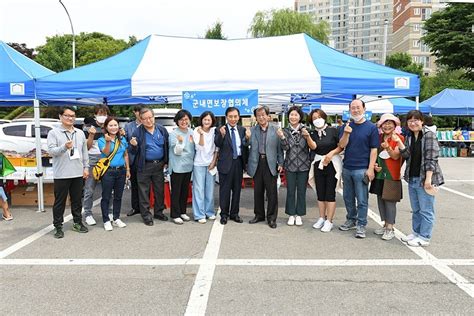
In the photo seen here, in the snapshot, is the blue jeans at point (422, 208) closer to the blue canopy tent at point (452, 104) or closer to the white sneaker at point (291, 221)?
the white sneaker at point (291, 221)

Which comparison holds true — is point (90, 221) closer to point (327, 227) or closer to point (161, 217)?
point (161, 217)

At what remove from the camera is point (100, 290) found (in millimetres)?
3389

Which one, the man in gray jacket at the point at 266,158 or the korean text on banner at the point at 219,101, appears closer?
the man in gray jacket at the point at 266,158

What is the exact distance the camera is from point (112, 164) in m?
5.15

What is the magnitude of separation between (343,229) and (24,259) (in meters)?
4.12

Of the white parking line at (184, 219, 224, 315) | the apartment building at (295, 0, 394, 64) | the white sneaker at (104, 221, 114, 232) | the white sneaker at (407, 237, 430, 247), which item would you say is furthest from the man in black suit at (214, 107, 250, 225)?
the apartment building at (295, 0, 394, 64)

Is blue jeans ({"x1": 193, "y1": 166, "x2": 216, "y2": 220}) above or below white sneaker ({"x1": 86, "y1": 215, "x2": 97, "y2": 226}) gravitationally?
above

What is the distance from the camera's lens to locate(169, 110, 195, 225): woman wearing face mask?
550cm

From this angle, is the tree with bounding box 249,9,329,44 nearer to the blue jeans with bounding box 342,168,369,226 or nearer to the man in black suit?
the man in black suit

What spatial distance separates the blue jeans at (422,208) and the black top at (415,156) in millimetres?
87

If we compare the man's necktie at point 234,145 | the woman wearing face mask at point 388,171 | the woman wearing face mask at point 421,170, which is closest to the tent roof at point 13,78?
the man's necktie at point 234,145

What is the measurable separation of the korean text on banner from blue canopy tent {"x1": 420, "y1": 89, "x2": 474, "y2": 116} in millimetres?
14434

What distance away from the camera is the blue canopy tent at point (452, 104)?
1723cm

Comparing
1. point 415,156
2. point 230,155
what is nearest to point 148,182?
point 230,155
